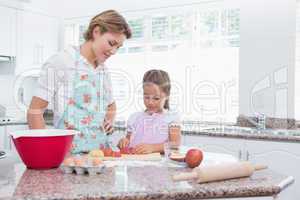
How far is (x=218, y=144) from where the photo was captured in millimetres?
3018

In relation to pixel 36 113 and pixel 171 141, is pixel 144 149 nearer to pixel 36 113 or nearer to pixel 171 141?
pixel 171 141

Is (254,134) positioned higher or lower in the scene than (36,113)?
lower

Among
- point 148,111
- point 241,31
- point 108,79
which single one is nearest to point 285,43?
point 241,31

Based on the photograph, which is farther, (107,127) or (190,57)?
(190,57)

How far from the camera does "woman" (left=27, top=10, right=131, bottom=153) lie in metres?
1.63

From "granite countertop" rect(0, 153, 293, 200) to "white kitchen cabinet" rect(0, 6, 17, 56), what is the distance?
3.06m

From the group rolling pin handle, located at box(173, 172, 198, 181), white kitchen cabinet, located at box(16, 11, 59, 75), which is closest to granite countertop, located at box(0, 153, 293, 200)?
rolling pin handle, located at box(173, 172, 198, 181)

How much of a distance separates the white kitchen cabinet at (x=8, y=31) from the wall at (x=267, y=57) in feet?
7.90

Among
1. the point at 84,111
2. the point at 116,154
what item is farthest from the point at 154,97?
the point at 116,154

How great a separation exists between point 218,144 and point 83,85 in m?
1.57

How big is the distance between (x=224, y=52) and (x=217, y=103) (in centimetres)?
50

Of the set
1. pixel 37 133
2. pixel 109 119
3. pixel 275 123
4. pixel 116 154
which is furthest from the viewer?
pixel 275 123

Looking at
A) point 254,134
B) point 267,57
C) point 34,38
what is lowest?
point 254,134

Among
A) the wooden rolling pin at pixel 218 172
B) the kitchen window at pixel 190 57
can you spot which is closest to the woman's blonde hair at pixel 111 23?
the wooden rolling pin at pixel 218 172
